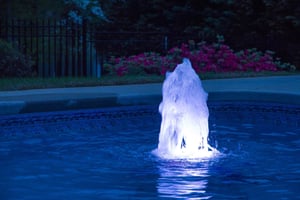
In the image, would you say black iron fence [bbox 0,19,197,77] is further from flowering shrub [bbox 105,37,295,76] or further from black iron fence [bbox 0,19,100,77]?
flowering shrub [bbox 105,37,295,76]

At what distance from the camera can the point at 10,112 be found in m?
7.62

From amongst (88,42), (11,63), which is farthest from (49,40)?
(11,63)

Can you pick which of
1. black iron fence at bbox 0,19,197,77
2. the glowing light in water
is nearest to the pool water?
the glowing light in water

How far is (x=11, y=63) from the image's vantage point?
12000 mm

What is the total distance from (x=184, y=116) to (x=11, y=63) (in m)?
6.43

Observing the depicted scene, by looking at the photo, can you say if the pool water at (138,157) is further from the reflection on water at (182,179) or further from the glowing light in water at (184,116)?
the glowing light in water at (184,116)

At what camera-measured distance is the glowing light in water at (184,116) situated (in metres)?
6.19

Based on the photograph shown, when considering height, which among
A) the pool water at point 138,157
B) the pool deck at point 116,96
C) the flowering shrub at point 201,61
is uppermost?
the flowering shrub at point 201,61

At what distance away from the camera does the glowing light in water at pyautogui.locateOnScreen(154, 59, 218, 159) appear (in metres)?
6.19

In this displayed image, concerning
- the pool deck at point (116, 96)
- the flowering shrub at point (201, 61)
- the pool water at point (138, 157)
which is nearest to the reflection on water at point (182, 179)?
the pool water at point (138, 157)

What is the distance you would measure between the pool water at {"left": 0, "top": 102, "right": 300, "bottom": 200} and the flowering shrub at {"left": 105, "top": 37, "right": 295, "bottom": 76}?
164 inches

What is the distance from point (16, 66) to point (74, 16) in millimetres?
10059

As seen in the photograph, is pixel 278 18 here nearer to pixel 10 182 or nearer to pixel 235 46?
pixel 235 46

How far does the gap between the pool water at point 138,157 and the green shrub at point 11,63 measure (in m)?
4.06
